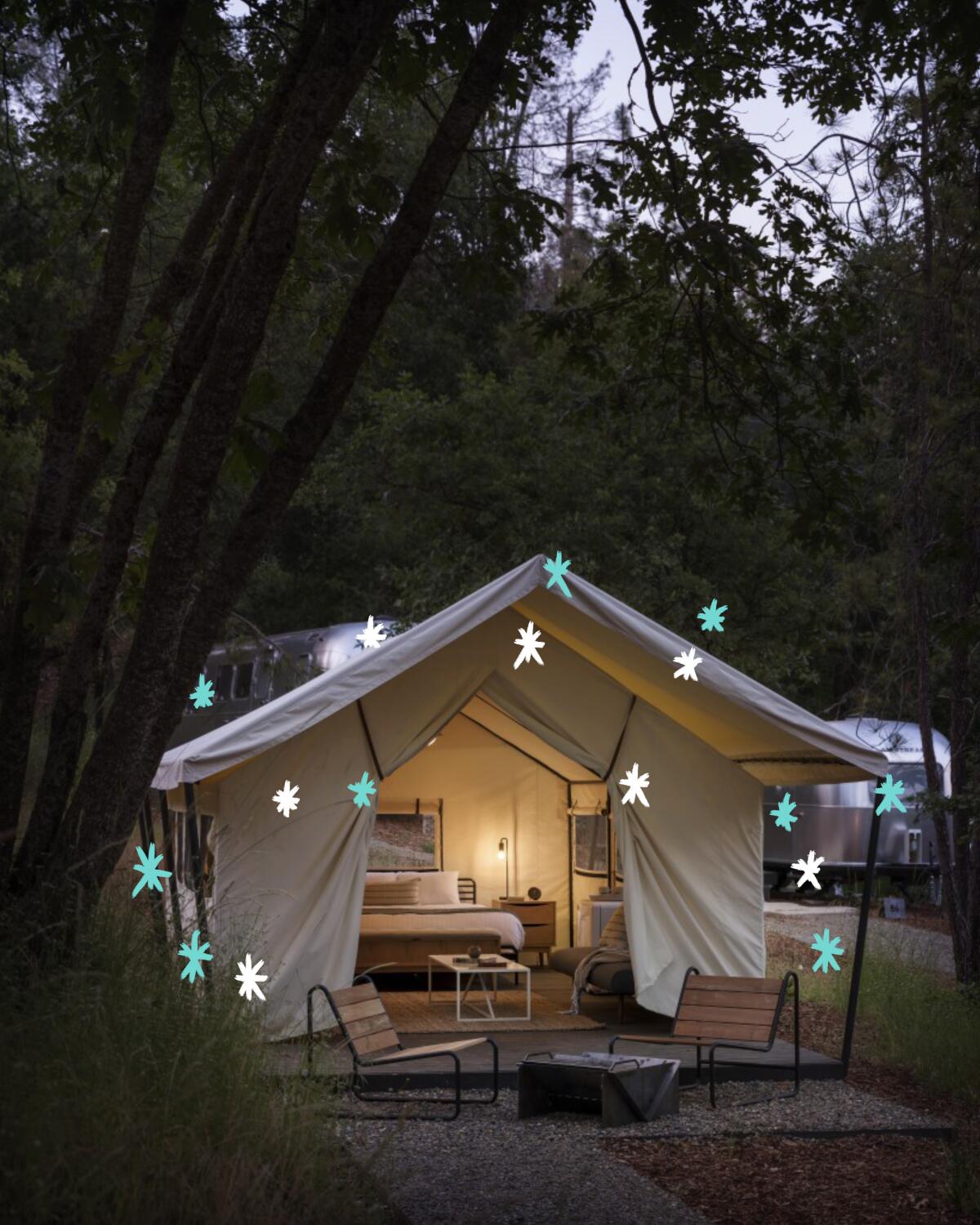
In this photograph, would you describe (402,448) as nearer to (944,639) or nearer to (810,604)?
(810,604)

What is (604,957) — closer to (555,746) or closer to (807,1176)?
(555,746)

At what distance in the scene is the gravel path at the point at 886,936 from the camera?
1305 cm

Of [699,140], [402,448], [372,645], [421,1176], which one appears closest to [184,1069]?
[421,1176]

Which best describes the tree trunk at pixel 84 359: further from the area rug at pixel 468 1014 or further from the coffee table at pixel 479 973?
the coffee table at pixel 479 973

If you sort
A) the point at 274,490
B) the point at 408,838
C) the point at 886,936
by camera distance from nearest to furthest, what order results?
the point at 274,490 < the point at 886,936 < the point at 408,838

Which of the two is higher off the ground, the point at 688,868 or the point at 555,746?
the point at 555,746

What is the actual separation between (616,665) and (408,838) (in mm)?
5669

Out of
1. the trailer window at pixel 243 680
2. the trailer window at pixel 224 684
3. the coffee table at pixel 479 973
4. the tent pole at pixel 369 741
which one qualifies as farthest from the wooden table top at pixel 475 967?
the trailer window at pixel 224 684

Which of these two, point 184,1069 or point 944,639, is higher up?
point 944,639

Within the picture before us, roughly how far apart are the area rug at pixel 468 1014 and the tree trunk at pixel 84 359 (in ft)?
14.7

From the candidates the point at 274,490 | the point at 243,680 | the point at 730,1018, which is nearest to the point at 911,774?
the point at 243,680

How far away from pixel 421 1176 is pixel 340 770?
4.00 m

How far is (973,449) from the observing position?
1003 cm

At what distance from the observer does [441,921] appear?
12234 millimetres
